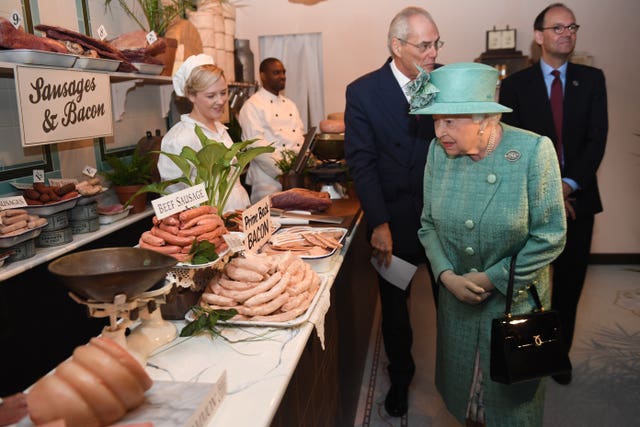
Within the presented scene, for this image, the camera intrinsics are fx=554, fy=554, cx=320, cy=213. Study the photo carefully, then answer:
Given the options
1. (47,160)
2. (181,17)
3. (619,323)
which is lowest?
(619,323)

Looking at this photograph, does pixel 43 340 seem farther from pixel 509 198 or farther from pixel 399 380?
pixel 509 198

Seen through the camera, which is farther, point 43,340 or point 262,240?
point 43,340

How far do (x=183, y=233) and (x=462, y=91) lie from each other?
41.5 inches

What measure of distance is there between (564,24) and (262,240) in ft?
7.50

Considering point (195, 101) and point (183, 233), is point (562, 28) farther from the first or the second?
point (183, 233)

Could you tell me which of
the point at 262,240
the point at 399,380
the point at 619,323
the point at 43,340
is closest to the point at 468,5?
the point at 619,323

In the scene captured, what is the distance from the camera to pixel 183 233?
1.74 m

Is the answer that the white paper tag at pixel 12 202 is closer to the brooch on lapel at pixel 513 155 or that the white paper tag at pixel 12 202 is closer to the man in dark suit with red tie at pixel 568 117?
the brooch on lapel at pixel 513 155

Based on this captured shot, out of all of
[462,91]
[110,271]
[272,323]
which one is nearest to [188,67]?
[462,91]

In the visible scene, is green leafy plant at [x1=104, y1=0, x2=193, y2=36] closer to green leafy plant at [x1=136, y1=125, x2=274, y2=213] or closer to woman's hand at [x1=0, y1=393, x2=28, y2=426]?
green leafy plant at [x1=136, y1=125, x2=274, y2=213]

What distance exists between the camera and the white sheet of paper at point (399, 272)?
110 inches

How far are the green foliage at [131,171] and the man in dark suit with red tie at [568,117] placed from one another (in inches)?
91.7

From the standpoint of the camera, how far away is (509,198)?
6.34 ft

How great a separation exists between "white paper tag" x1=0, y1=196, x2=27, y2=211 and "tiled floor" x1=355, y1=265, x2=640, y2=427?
199 cm
